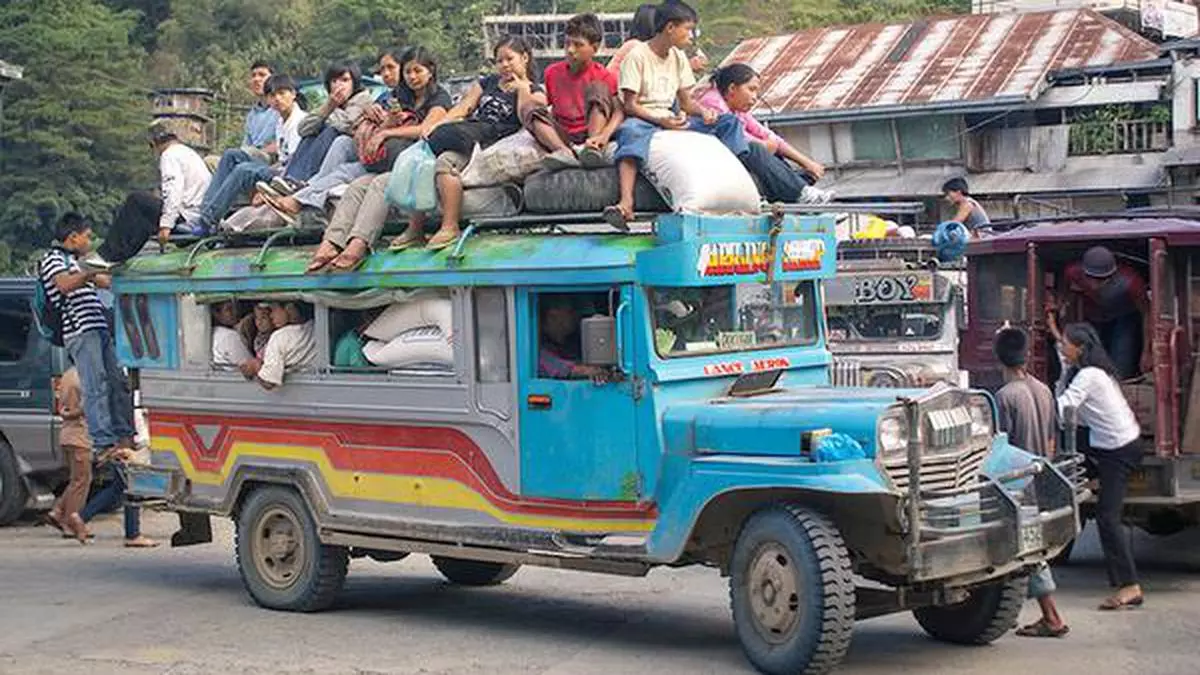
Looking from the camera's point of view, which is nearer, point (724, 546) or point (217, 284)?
point (724, 546)

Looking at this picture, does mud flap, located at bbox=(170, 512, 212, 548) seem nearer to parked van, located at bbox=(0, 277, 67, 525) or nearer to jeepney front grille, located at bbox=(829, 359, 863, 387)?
parked van, located at bbox=(0, 277, 67, 525)

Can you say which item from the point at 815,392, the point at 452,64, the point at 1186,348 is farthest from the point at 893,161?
the point at 815,392

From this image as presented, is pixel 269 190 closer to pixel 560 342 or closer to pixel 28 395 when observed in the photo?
pixel 560 342

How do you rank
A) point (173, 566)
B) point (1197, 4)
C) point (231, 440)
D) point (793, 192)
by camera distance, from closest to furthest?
point (793, 192) < point (231, 440) < point (173, 566) < point (1197, 4)

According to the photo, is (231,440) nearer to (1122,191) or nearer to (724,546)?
(724,546)

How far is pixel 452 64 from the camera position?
50.7 metres

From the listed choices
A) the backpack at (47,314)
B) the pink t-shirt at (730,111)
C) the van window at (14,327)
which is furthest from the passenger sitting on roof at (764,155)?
the van window at (14,327)

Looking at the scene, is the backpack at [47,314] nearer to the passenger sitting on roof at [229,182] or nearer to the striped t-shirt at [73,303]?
the striped t-shirt at [73,303]

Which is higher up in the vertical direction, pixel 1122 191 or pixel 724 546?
pixel 1122 191

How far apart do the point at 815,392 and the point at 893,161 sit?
2806 centimetres

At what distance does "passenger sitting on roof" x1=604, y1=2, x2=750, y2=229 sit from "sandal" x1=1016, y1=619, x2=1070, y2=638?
3.12 metres

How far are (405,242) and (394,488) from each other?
146 cm

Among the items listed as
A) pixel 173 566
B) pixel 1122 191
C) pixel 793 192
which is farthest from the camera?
pixel 1122 191

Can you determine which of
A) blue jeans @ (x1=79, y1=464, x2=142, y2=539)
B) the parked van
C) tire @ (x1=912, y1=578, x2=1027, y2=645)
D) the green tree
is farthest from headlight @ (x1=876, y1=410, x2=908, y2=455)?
the green tree
